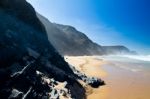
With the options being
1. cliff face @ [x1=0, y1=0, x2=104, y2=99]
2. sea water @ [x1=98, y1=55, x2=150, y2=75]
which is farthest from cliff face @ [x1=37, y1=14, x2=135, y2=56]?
cliff face @ [x1=0, y1=0, x2=104, y2=99]

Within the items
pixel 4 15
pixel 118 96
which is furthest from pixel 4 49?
pixel 118 96

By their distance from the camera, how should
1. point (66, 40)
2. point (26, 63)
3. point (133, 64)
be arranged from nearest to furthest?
point (26, 63) → point (133, 64) → point (66, 40)

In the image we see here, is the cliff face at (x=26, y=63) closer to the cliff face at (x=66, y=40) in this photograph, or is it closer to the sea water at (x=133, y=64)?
the sea water at (x=133, y=64)

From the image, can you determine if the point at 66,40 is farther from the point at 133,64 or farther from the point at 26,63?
the point at 26,63

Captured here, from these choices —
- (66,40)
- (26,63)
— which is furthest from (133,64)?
(66,40)

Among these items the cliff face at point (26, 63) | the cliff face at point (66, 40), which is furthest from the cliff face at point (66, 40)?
the cliff face at point (26, 63)

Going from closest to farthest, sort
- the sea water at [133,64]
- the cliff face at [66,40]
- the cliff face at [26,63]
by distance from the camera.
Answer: the cliff face at [26,63], the sea water at [133,64], the cliff face at [66,40]

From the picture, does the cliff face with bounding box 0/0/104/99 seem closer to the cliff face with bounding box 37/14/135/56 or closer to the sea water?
the sea water

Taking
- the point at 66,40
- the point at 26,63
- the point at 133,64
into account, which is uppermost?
the point at 66,40
